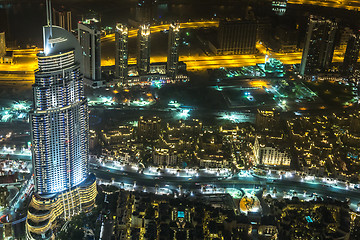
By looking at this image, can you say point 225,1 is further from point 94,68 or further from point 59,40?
point 59,40

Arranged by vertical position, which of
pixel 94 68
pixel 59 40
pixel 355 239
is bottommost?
pixel 355 239

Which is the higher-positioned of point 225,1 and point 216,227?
point 225,1

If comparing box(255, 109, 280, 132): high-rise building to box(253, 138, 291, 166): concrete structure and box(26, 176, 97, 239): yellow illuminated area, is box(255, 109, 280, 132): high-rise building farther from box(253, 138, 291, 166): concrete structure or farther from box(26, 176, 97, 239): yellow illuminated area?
box(26, 176, 97, 239): yellow illuminated area

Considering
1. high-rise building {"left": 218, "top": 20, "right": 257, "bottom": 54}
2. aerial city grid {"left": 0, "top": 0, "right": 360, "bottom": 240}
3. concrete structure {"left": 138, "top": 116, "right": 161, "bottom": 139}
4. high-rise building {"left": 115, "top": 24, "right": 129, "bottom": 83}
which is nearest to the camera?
aerial city grid {"left": 0, "top": 0, "right": 360, "bottom": 240}

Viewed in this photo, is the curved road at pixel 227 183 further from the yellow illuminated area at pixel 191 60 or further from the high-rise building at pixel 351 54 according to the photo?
the high-rise building at pixel 351 54

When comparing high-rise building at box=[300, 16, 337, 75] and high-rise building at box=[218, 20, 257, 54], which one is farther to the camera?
high-rise building at box=[218, 20, 257, 54]

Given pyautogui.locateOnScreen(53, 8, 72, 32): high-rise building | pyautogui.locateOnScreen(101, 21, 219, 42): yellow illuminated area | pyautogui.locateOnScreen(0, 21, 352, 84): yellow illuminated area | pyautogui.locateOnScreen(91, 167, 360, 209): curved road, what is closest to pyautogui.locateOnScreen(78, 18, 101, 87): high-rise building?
pyautogui.locateOnScreen(0, 21, 352, 84): yellow illuminated area

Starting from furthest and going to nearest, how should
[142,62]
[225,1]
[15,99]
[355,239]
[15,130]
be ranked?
[225,1], [142,62], [15,99], [15,130], [355,239]

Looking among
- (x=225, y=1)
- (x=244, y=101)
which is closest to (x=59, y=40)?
(x=244, y=101)
